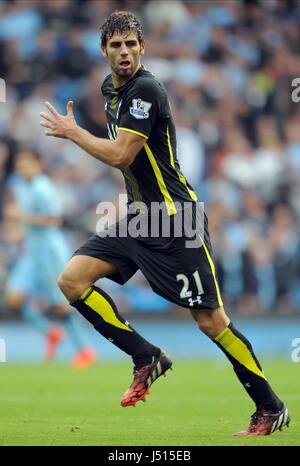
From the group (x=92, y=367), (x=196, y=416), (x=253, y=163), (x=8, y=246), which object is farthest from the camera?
(x=253, y=163)

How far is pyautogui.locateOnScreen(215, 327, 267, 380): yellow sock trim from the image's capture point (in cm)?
707

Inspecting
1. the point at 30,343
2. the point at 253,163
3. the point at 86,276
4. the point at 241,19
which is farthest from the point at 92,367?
the point at 241,19

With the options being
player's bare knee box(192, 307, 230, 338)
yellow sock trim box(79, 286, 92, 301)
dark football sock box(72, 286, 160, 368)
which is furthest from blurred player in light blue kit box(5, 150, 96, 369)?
player's bare knee box(192, 307, 230, 338)

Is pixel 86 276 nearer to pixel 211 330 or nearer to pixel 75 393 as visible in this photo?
pixel 211 330

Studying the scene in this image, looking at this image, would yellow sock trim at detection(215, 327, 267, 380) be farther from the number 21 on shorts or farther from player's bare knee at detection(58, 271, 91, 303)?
player's bare knee at detection(58, 271, 91, 303)

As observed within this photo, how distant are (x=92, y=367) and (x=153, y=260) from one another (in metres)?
6.57

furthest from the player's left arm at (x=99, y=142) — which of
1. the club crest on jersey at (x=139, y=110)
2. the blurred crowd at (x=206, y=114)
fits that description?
the blurred crowd at (x=206, y=114)

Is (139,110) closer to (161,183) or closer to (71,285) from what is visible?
(161,183)

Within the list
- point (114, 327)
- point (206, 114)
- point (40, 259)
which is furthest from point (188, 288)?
point (206, 114)

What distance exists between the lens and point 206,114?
17469 mm

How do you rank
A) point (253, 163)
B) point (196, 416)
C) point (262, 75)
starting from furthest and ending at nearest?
point (262, 75) → point (253, 163) → point (196, 416)

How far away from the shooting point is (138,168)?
711 cm

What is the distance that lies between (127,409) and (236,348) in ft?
7.21

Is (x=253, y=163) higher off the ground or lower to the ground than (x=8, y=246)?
higher
